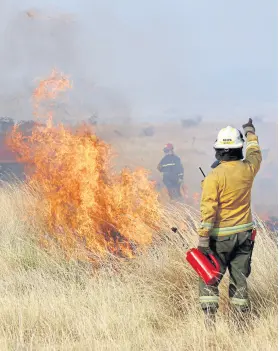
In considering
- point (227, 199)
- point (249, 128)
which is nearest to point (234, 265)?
point (227, 199)

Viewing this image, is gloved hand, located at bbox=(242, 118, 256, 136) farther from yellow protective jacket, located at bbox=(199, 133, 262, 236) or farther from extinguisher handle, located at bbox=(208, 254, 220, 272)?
extinguisher handle, located at bbox=(208, 254, 220, 272)

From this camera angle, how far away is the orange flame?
316 inches

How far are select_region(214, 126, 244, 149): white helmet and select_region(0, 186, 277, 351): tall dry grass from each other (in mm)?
1429

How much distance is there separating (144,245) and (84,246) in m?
0.78

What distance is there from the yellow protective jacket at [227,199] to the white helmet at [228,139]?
0.15 metres

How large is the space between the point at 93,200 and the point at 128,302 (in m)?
1.80

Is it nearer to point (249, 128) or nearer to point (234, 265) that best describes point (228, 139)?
point (249, 128)

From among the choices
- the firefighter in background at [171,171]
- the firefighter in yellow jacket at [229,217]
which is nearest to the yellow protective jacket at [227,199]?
the firefighter in yellow jacket at [229,217]

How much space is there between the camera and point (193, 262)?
5.80 m

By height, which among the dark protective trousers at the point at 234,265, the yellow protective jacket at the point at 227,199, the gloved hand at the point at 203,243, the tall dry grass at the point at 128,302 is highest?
the yellow protective jacket at the point at 227,199

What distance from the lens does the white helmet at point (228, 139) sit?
19.2 ft

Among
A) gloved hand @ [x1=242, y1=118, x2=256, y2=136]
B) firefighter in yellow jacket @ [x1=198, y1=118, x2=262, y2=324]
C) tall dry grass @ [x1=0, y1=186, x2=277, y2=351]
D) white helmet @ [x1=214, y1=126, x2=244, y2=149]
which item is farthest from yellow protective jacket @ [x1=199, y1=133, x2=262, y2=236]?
tall dry grass @ [x1=0, y1=186, x2=277, y2=351]

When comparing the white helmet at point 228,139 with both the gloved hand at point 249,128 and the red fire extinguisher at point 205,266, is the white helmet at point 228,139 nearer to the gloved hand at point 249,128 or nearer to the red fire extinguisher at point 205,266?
the gloved hand at point 249,128

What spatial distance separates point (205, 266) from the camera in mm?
5734
